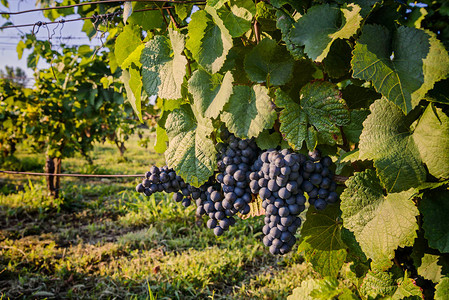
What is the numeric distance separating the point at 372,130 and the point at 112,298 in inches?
98.5

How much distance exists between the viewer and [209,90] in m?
1.02

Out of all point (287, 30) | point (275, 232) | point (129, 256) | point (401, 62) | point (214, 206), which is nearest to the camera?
point (401, 62)

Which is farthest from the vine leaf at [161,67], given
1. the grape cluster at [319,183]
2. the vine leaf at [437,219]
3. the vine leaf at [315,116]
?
the vine leaf at [437,219]

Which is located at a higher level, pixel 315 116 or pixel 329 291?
pixel 315 116

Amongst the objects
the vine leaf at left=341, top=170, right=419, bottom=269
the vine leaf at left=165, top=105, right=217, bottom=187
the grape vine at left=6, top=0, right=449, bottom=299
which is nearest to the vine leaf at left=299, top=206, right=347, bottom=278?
the grape vine at left=6, top=0, right=449, bottom=299

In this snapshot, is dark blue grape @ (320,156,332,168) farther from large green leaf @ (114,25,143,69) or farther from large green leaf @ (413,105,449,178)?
large green leaf @ (114,25,143,69)

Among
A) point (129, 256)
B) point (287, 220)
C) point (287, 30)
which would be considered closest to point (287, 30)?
point (287, 30)

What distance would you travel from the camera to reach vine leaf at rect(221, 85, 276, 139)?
90cm

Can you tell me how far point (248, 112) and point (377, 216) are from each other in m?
0.48

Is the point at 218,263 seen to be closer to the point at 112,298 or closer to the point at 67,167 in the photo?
the point at 112,298

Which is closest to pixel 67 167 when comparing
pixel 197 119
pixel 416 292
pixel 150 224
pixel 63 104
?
pixel 63 104

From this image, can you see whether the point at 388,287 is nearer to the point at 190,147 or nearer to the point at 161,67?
the point at 190,147

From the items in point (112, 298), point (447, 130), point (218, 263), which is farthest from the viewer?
point (218, 263)

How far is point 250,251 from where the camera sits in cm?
322
